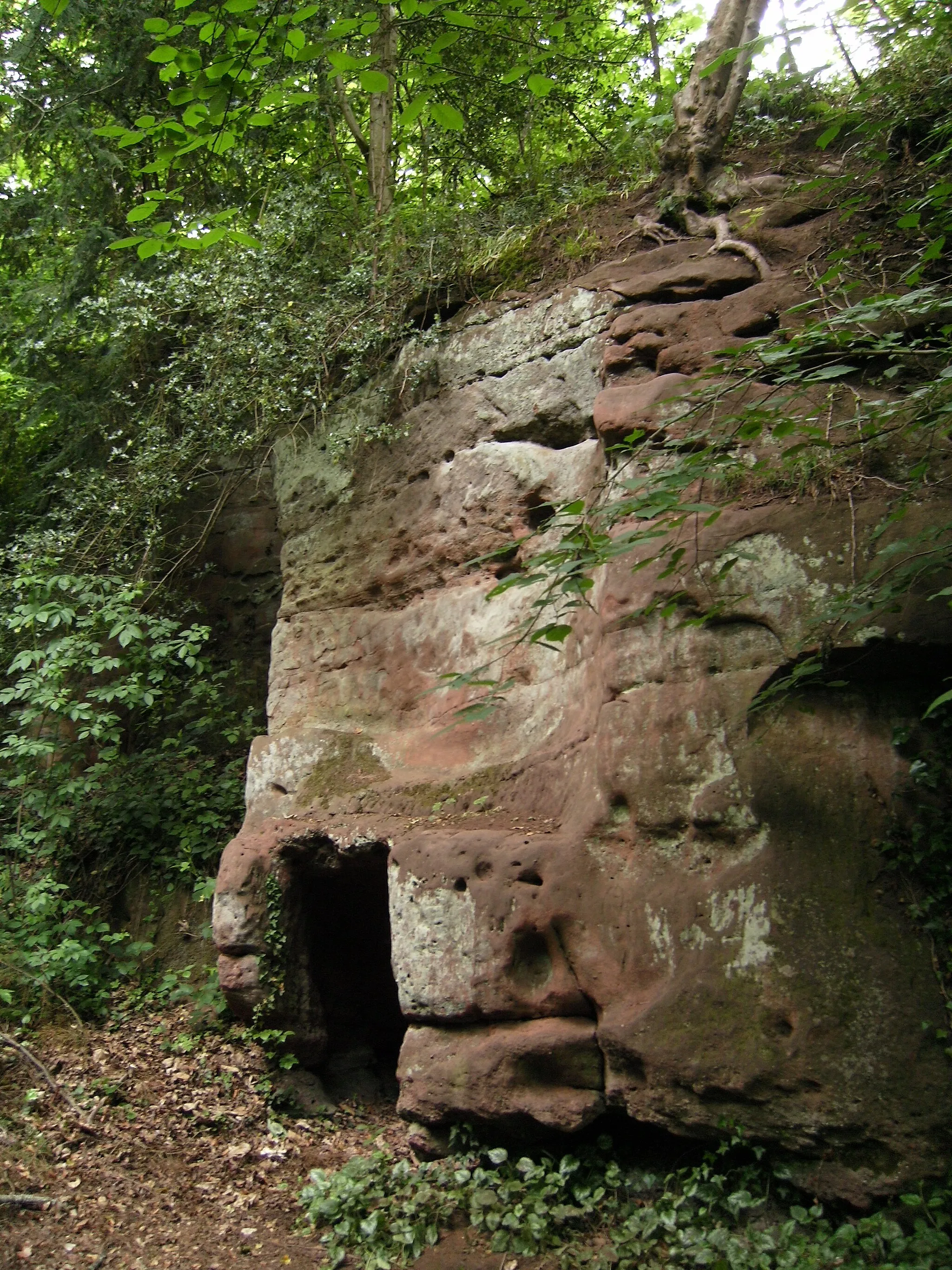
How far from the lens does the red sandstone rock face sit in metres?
3.87

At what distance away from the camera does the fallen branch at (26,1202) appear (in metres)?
4.30

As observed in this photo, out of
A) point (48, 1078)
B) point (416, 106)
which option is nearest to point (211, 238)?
point (416, 106)

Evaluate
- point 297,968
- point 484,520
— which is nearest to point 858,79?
point 484,520

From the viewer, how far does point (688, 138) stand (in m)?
6.21

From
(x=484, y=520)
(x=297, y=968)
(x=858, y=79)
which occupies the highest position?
(x=858, y=79)

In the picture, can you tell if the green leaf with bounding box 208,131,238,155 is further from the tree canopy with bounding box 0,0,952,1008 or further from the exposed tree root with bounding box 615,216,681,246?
the exposed tree root with bounding box 615,216,681,246

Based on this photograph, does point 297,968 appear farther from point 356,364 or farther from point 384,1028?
point 356,364

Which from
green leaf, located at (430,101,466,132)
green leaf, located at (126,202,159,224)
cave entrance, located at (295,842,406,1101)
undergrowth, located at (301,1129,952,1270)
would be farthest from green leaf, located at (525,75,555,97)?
undergrowth, located at (301,1129,952,1270)

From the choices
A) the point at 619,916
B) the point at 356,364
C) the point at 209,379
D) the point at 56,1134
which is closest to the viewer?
the point at 619,916

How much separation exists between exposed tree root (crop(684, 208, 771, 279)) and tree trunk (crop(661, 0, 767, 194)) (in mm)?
328

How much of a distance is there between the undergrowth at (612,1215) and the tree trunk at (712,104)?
5.59 m

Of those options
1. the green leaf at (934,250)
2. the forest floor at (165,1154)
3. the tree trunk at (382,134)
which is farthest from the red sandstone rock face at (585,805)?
the tree trunk at (382,134)

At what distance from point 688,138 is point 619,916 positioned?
4918 mm

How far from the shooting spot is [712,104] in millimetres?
6227
